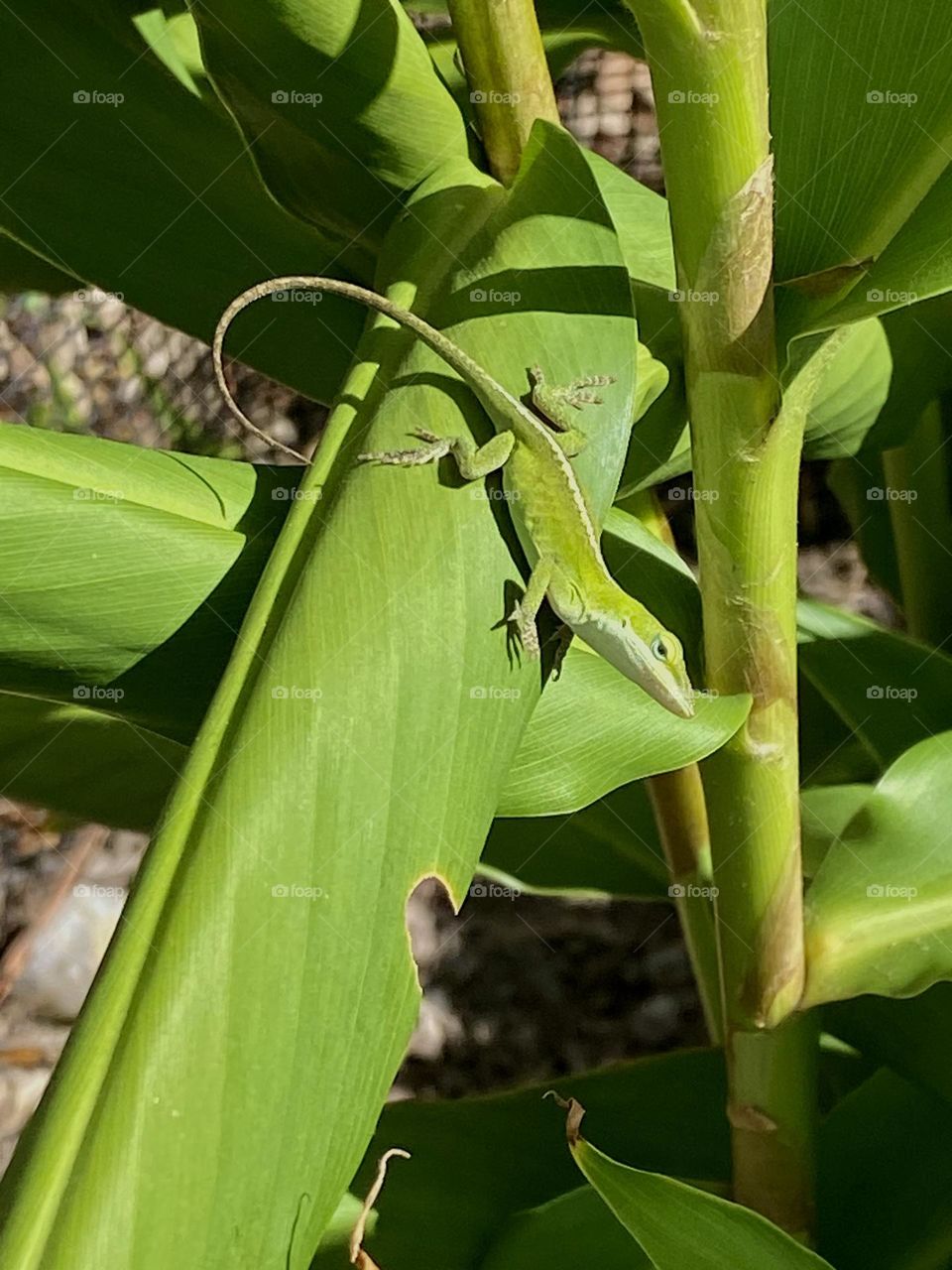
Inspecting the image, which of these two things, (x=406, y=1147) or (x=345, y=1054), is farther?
(x=406, y=1147)

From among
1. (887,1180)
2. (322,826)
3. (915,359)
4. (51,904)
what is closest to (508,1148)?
(887,1180)

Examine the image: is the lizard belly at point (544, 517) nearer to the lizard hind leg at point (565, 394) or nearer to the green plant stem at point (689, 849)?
the lizard hind leg at point (565, 394)

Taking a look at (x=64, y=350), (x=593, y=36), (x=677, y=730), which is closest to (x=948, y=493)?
(x=593, y=36)

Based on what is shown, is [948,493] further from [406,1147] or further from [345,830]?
[345,830]

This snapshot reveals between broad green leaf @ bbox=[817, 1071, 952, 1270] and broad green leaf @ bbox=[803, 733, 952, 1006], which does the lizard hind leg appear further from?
broad green leaf @ bbox=[817, 1071, 952, 1270]

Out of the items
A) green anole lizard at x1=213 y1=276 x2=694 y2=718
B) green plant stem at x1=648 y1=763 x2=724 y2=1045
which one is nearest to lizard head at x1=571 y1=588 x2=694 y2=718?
green anole lizard at x1=213 y1=276 x2=694 y2=718
